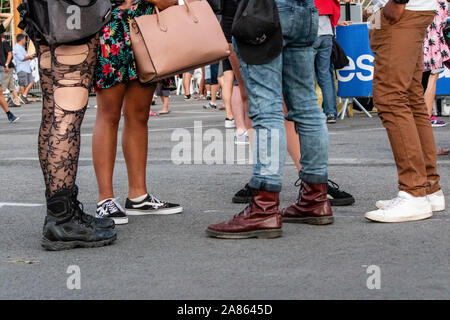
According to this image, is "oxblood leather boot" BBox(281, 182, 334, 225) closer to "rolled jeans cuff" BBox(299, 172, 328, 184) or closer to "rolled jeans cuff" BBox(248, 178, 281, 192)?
"rolled jeans cuff" BBox(299, 172, 328, 184)

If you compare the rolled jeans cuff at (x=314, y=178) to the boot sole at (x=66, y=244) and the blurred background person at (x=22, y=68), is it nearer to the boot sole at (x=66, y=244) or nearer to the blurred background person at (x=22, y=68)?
the boot sole at (x=66, y=244)

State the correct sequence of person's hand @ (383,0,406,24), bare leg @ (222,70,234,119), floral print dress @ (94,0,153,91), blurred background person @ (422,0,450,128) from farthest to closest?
bare leg @ (222,70,234,119) → blurred background person @ (422,0,450,128) → floral print dress @ (94,0,153,91) → person's hand @ (383,0,406,24)

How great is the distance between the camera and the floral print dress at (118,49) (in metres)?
4.78

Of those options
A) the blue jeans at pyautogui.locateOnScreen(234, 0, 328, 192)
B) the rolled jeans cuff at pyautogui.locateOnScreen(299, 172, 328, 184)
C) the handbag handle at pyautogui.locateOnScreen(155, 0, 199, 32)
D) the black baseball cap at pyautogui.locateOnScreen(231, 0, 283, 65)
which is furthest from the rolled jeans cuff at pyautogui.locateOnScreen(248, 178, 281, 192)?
the handbag handle at pyautogui.locateOnScreen(155, 0, 199, 32)

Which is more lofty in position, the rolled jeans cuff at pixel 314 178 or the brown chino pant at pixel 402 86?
the brown chino pant at pixel 402 86

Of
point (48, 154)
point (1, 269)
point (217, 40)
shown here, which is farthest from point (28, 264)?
point (217, 40)

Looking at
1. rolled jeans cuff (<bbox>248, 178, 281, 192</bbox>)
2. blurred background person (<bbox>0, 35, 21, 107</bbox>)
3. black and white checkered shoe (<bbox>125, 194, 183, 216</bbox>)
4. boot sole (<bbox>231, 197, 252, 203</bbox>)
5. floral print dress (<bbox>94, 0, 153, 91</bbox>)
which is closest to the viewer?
rolled jeans cuff (<bbox>248, 178, 281, 192</bbox>)

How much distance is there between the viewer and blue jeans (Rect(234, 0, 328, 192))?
4375 millimetres

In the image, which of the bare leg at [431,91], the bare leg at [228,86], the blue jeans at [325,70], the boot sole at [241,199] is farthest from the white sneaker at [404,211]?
the blue jeans at [325,70]

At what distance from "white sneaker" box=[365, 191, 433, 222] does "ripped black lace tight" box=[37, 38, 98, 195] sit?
1.61 meters

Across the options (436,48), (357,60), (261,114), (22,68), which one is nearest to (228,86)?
(357,60)

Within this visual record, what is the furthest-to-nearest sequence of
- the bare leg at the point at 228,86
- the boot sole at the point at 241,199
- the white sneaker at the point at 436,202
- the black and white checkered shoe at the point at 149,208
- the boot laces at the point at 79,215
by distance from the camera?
the bare leg at the point at 228,86
the boot sole at the point at 241,199
the black and white checkered shoe at the point at 149,208
the white sneaker at the point at 436,202
the boot laces at the point at 79,215

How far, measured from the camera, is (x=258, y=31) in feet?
13.9
